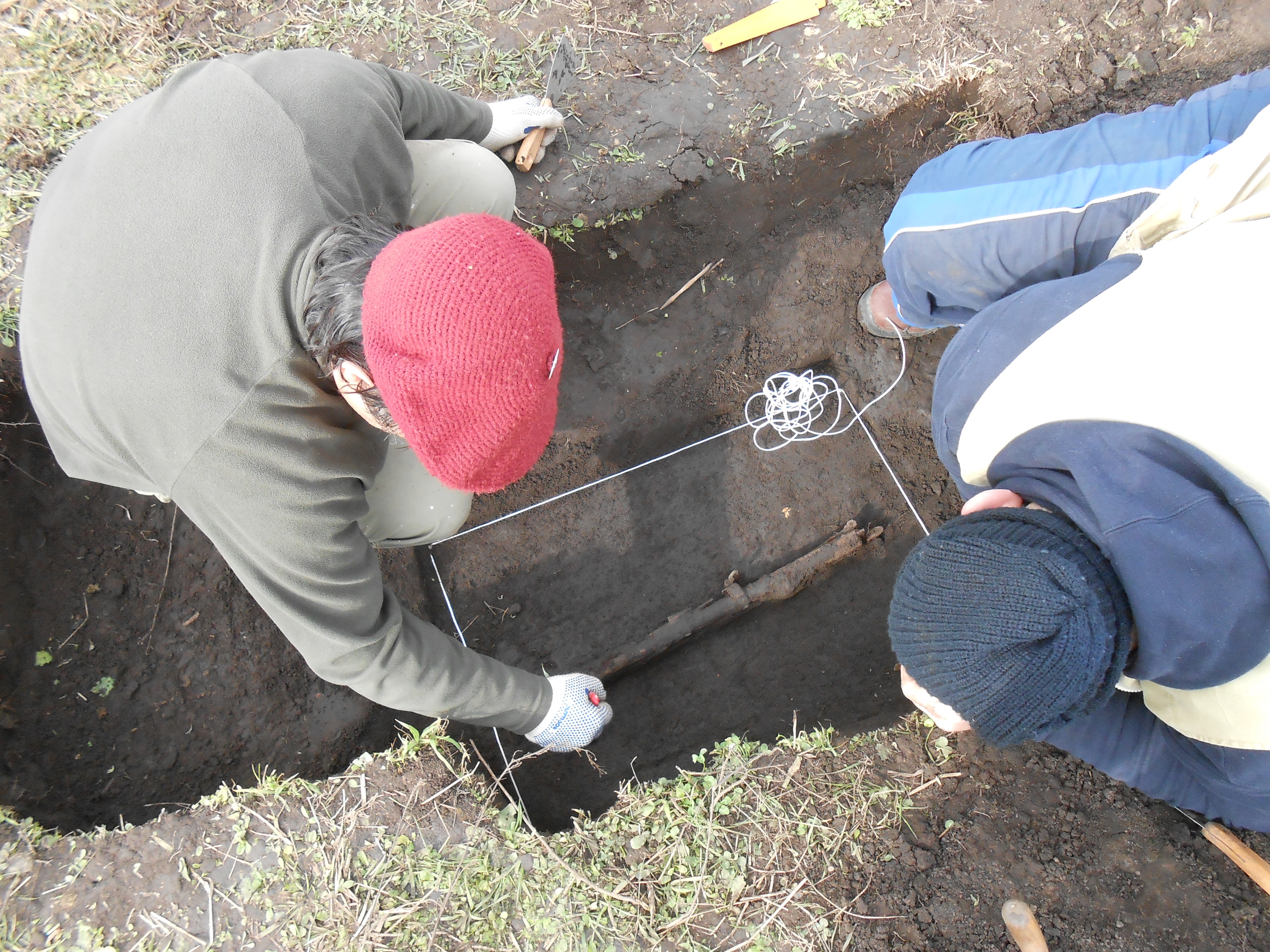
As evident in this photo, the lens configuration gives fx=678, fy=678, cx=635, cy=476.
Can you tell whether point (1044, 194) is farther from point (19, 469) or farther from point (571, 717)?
point (19, 469)

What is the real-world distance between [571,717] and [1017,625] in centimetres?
156

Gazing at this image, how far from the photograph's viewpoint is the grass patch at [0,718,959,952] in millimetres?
1895

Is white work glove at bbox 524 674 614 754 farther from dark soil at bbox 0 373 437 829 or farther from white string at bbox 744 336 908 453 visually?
white string at bbox 744 336 908 453

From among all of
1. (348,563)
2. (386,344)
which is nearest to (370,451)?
(348,563)

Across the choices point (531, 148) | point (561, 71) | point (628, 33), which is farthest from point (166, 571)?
point (628, 33)

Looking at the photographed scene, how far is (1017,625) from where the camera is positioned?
1.19 m

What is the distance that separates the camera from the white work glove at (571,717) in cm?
231

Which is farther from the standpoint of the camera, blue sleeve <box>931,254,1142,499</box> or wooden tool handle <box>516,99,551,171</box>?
wooden tool handle <box>516,99,551,171</box>

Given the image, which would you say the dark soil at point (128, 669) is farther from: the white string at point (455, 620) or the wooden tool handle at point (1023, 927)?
the wooden tool handle at point (1023, 927)

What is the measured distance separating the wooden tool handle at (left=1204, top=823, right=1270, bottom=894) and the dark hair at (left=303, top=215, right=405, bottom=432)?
241 centimetres

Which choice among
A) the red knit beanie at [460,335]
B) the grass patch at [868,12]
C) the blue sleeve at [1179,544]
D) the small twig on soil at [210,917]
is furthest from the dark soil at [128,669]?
the grass patch at [868,12]

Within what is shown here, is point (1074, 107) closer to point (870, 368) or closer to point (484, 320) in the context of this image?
point (870, 368)

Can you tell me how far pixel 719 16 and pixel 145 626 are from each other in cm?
327

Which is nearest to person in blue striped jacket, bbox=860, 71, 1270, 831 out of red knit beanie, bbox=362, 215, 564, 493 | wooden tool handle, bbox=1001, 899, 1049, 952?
wooden tool handle, bbox=1001, 899, 1049, 952
